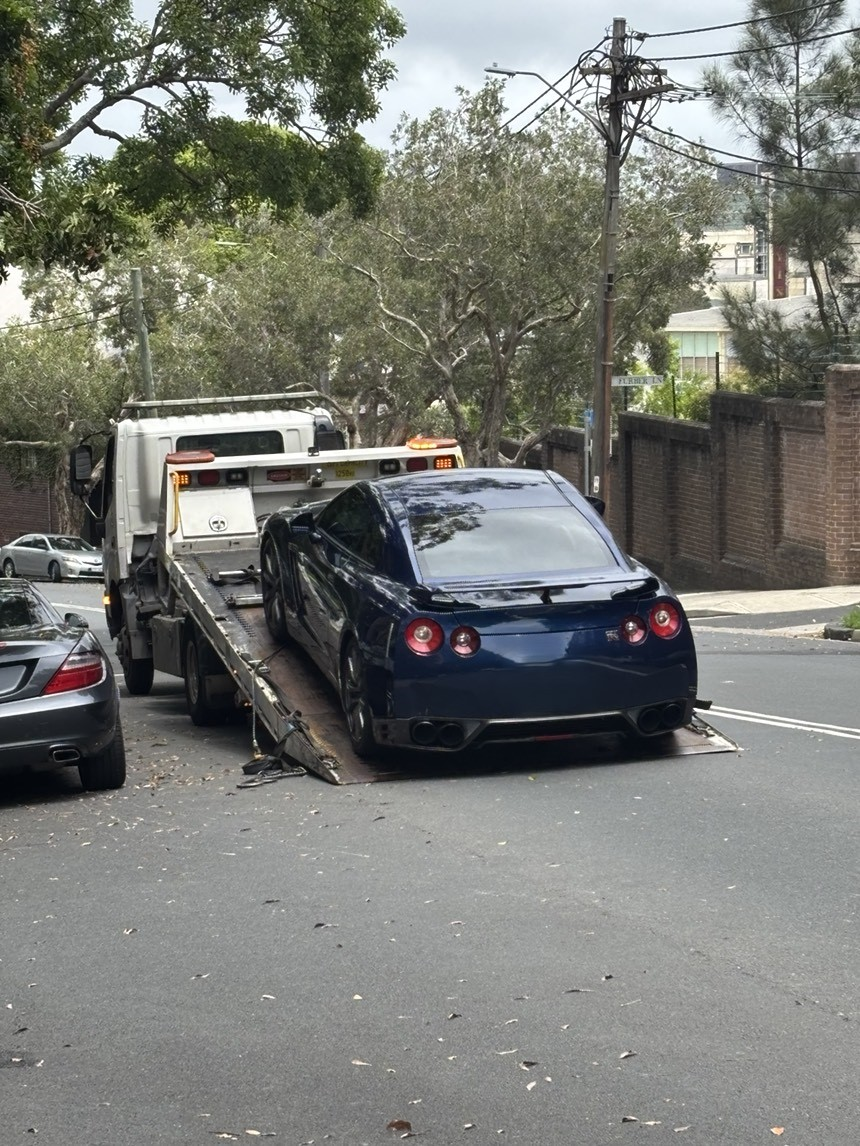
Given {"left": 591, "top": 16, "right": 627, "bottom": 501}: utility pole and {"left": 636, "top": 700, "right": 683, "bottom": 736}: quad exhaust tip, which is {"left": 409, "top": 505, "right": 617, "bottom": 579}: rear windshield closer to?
{"left": 636, "top": 700, "right": 683, "bottom": 736}: quad exhaust tip

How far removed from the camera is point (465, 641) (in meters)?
9.37

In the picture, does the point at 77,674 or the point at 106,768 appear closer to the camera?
the point at 77,674

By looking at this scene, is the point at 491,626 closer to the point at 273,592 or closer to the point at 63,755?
the point at 63,755

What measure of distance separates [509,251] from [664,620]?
23.4m

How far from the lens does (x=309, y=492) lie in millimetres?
14359

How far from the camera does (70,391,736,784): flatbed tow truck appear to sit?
408 inches

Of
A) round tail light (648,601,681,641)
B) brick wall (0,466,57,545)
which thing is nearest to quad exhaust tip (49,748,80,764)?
round tail light (648,601,681,641)

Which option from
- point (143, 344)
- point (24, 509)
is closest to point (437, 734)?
point (143, 344)

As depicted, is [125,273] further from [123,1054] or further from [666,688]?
[123,1054]

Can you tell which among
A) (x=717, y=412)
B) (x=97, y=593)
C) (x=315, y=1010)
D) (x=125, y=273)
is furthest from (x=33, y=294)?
(x=315, y=1010)

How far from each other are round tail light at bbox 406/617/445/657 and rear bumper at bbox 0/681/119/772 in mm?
1889

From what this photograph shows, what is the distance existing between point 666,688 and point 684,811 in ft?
4.16

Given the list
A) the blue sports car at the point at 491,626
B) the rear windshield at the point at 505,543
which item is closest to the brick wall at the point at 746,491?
the rear windshield at the point at 505,543

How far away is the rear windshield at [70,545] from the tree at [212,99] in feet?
71.1
